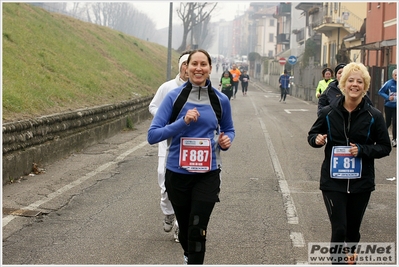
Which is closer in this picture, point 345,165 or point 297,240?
point 345,165

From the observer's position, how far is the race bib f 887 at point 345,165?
5.63m

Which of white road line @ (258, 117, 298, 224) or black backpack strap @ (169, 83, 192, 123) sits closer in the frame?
black backpack strap @ (169, 83, 192, 123)

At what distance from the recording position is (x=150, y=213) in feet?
27.9

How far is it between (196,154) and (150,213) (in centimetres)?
319

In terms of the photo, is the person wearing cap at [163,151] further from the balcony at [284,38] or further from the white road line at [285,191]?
the balcony at [284,38]

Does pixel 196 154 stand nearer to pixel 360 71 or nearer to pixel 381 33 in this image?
pixel 360 71

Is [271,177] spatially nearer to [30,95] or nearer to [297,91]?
[30,95]

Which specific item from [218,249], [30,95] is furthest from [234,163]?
[218,249]

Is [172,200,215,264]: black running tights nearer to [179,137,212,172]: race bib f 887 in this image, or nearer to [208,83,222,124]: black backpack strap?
[179,137,212,172]: race bib f 887

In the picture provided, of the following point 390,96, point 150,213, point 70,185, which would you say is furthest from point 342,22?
point 150,213

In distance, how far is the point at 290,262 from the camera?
6.30m

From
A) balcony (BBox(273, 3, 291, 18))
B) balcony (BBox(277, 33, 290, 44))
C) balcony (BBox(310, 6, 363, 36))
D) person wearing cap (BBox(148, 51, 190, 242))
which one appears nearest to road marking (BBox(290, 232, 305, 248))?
person wearing cap (BBox(148, 51, 190, 242))

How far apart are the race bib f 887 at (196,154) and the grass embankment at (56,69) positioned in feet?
24.3

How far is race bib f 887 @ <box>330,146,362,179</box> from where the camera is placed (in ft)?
18.5
